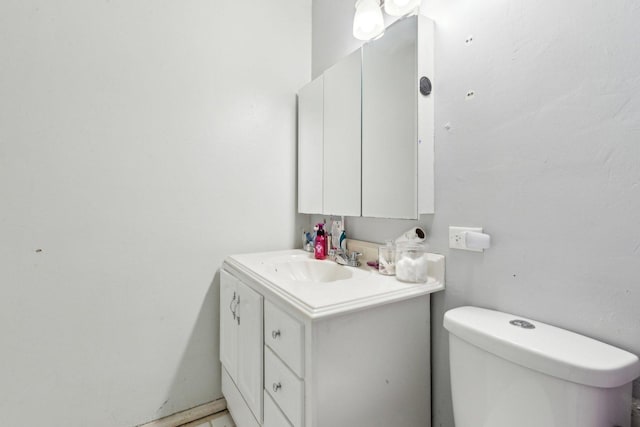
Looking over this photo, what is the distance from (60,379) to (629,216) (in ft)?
6.61

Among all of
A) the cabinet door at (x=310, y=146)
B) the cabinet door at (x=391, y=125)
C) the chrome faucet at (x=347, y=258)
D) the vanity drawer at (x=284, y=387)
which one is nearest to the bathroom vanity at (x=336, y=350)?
the vanity drawer at (x=284, y=387)

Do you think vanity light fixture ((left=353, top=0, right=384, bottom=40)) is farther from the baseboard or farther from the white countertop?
the baseboard

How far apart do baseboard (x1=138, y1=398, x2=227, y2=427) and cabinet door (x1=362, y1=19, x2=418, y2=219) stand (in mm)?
1267

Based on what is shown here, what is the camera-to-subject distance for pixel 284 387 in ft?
2.82

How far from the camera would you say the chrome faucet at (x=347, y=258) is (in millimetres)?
1310

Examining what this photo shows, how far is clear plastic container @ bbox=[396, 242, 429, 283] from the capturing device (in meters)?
1.00

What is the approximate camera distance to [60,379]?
1.21 meters

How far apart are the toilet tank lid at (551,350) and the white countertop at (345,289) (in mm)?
179

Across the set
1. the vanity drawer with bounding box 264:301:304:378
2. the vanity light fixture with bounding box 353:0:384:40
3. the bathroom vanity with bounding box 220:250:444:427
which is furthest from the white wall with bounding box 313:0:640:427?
the vanity drawer with bounding box 264:301:304:378

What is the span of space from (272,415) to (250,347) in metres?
0.25

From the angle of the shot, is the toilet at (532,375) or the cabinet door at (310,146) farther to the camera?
the cabinet door at (310,146)

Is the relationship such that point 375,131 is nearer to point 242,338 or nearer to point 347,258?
point 347,258

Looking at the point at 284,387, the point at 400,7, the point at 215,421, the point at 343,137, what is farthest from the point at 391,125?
the point at 215,421

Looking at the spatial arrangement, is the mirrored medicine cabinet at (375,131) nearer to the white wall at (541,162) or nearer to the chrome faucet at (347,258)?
the white wall at (541,162)
